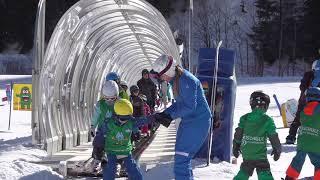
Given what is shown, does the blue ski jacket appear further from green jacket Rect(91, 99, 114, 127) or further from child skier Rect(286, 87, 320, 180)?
child skier Rect(286, 87, 320, 180)

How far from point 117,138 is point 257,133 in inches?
66.0

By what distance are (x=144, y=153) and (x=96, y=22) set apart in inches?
123

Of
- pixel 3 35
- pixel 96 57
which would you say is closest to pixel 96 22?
pixel 96 57

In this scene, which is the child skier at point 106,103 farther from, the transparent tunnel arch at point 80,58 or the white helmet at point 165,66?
the transparent tunnel arch at point 80,58

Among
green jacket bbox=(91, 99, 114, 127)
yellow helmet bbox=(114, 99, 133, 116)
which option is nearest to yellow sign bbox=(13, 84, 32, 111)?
green jacket bbox=(91, 99, 114, 127)

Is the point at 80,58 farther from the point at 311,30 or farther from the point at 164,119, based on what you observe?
the point at 311,30

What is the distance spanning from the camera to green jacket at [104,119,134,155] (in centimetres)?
643

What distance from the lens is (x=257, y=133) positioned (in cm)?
622

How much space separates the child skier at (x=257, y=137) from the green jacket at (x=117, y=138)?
1.37m

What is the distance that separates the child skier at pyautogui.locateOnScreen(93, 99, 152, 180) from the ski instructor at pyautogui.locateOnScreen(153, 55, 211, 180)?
711 millimetres

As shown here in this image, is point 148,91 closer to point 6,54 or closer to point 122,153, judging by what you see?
point 122,153

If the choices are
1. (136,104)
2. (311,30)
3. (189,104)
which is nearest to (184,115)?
(189,104)

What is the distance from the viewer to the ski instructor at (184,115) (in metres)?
5.71

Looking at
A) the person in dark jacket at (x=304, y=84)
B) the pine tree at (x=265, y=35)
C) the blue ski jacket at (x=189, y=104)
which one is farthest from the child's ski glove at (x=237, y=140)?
the pine tree at (x=265, y=35)
